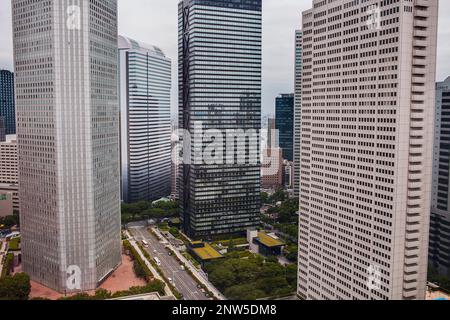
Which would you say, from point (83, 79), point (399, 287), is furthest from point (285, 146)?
point (399, 287)

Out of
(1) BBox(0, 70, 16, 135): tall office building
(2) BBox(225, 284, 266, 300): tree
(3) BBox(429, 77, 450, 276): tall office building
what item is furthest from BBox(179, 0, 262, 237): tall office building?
(1) BBox(0, 70, 16, 135): tall office building

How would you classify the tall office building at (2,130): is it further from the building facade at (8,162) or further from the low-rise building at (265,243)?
the low-rise building at (265,243)

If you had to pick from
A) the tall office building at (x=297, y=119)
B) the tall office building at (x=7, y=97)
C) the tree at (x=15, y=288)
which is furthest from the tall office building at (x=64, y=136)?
the tall office building at (x=297, y=119)

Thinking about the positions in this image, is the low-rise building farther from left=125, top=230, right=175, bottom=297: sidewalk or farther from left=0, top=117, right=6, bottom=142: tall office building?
left=0, top=117, right=6, bottom=142: tall office building

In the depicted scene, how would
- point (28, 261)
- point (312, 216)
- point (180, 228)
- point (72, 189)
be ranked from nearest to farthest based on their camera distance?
point (312, 216)
point (72, 189)
point (28, 261)
point (180, 228)

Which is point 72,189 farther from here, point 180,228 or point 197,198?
point 180,228

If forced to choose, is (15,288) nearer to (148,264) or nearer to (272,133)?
(148,264)
